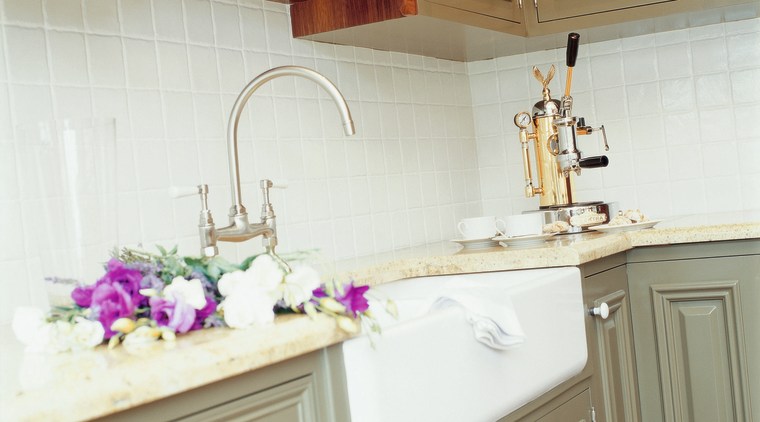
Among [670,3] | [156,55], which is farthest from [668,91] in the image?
[156,55]

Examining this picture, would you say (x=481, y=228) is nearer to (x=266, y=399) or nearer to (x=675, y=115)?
(x=675, y=115)

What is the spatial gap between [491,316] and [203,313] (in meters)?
0.45

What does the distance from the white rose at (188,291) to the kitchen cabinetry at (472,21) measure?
123cm

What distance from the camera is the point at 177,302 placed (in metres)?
1.10

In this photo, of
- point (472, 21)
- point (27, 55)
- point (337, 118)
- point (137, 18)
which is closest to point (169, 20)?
point (137, 18)

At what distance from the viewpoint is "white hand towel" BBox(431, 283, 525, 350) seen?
1.36m

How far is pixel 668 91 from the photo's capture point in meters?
2.87

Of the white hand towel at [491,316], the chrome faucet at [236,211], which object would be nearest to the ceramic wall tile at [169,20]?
the chrome faucet at [236,211]

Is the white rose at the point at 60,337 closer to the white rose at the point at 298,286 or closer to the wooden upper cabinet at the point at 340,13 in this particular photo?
the white rose at the point at 298,286

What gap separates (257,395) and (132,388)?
21 centimetres

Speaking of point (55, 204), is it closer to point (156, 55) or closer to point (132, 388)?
point (132, 388)

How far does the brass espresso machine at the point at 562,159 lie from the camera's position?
2434 mm

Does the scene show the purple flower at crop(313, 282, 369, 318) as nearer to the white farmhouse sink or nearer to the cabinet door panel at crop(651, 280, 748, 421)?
the white farmhouse sink

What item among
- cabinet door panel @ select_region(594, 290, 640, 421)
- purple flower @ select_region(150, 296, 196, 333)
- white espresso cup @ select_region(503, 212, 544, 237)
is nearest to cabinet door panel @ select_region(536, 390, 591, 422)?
cabinet door panel @ select_region(594, 290, 640, 421)
